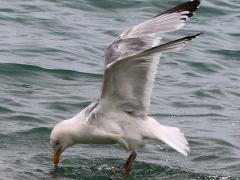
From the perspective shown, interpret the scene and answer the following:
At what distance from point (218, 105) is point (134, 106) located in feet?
10.2

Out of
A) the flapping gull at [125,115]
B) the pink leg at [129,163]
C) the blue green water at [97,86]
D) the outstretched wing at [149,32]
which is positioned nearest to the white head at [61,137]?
the flapping gull at [125,115]

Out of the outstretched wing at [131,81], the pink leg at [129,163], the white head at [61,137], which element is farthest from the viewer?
the pink leg at [129,163]

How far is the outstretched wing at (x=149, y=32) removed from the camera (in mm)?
7938

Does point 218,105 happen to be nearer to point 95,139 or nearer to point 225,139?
point 225,139

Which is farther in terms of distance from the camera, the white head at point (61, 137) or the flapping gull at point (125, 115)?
the white head at point (61, 137)

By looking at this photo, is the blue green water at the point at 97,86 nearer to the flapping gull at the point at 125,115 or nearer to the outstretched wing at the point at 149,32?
the flapping gull at the point at 125,115

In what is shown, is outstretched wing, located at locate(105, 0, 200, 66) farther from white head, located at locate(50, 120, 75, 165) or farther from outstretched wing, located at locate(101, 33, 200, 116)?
white head, located at locate(50, 120, 75, 165)

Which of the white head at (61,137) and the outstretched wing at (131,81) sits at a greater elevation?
the outstretched wing at (131,81)

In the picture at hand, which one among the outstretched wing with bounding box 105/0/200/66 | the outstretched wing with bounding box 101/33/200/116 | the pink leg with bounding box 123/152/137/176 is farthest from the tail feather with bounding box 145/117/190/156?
the outstretched wing with bounding box 105/0/200/66

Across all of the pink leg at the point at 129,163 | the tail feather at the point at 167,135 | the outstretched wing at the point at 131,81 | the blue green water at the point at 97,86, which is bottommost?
the blue green water at the point at 97,86

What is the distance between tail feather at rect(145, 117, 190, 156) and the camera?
737 centimetres

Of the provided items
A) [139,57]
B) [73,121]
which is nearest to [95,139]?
[73,121]

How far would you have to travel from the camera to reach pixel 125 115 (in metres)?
7.75

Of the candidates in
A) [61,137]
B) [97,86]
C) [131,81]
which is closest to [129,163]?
[61,137]
